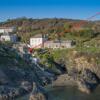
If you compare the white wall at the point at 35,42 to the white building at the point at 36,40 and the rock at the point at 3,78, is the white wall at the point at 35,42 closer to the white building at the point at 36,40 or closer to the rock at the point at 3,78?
the white building at the point at 36,40

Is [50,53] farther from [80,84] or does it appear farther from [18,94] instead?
[18,94]

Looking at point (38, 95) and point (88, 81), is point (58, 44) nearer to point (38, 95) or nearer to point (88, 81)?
point (88, 81)

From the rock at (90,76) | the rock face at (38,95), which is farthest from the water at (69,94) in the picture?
the rock at (90,76)

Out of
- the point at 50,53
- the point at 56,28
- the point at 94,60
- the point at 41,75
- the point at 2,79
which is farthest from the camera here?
the point at 56,28

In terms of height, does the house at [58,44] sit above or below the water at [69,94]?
A: above

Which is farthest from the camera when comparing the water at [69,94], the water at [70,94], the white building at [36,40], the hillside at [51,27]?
the hillside at [51,27]

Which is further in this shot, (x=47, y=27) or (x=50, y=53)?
(x=47, y=27)

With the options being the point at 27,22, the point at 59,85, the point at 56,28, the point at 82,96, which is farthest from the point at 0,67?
the point at 27,22

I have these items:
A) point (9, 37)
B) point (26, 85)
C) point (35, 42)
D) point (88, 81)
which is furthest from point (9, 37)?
point (26, 85)
